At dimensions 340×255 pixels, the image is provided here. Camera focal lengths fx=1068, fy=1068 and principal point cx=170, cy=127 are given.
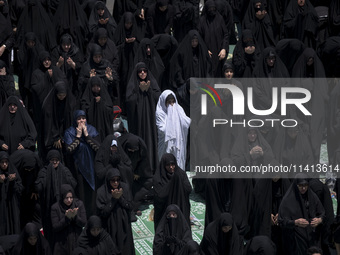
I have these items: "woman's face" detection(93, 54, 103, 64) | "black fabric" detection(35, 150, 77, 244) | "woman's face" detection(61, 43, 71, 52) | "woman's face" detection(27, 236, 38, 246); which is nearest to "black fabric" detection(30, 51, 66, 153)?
"woman's face" detection(61, 43, 71, 52)

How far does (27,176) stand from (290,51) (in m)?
4.75

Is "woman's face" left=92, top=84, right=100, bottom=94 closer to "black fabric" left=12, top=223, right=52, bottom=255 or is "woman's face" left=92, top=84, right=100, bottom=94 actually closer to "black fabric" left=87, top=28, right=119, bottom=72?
"black fabric" left=87, top=28, right=119, bottom=72

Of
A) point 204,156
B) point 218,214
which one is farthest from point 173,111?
point 218,214

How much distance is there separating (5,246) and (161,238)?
1861 millimetres

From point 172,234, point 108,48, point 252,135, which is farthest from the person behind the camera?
point 108,48

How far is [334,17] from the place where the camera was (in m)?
17.0

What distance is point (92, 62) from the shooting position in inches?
605

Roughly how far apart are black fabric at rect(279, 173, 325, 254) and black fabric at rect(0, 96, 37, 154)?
11.9 ft

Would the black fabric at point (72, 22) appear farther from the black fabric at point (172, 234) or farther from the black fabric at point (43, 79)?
the black fabric at point (172, 234)

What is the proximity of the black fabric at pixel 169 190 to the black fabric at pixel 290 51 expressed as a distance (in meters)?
3.44

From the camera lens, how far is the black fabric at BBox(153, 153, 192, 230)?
13359 mm

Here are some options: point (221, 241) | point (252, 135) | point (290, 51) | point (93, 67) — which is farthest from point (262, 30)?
point (221, 241)

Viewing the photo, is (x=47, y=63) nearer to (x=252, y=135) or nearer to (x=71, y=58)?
(x=71, y=58)

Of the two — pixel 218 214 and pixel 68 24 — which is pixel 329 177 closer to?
pixel 218 214
